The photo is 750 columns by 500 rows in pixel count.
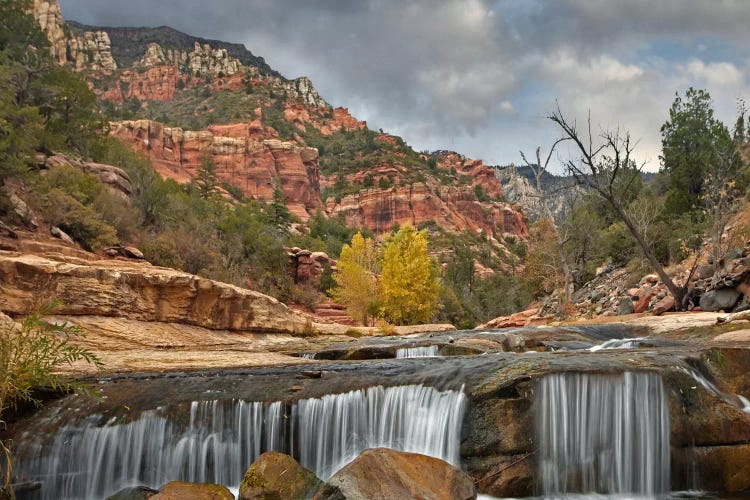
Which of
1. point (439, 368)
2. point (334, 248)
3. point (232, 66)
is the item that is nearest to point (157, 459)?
point (439, 368)

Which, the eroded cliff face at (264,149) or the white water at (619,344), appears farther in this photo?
the eroded cliff face at (264,149)

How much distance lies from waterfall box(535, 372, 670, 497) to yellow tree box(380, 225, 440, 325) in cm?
2893

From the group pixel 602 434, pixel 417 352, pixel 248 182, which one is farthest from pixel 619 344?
pixel 248 182

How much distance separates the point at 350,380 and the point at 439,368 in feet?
6.35

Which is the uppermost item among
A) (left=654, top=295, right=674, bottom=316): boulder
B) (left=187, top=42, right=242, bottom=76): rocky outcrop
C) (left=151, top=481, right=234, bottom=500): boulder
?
(left=187, top=42, right=242, bottom=76): rocky outcrop

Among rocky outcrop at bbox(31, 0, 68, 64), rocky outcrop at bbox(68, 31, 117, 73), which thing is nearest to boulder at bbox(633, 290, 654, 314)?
rocky outcrop at bbox(31, 0, 68, 64)

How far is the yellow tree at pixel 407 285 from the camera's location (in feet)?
126

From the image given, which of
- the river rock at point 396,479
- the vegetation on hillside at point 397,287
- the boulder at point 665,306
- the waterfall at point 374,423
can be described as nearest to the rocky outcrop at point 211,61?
the vegetation on hillside at point 397,287

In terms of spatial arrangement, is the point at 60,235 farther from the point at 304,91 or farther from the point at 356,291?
the point at 304,91

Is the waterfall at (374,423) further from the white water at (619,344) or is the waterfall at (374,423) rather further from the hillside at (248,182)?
the hillside at (248,182)

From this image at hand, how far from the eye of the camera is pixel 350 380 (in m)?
10.8

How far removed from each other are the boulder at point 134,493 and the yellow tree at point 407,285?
2994 cm

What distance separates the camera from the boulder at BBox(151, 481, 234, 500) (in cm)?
748

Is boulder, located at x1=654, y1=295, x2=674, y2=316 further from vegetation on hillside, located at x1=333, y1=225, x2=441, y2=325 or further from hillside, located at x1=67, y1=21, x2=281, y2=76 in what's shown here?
hillside, located at x1=67, y1=21, x2=281, y2=76
